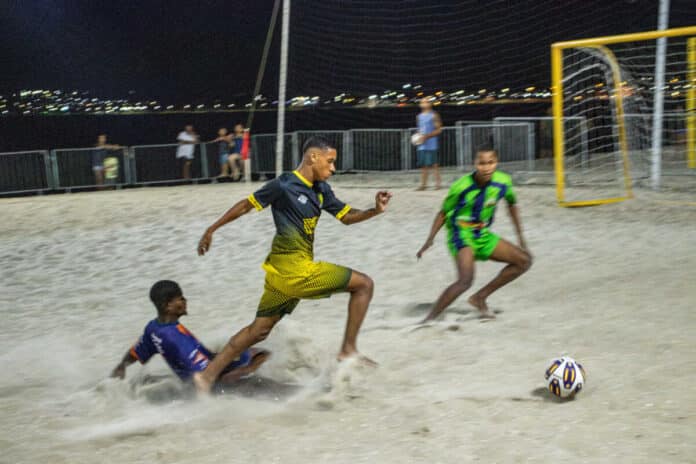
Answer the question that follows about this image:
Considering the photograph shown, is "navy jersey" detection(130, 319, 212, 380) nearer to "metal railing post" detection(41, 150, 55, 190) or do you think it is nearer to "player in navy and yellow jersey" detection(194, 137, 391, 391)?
"player in navy and yellow jersey" detection(194, 137, 391, 391)

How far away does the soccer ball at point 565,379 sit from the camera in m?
4.20

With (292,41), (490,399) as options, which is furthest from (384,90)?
(490,399)

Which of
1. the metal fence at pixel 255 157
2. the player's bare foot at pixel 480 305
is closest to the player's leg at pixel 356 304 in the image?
the player's bare foot at pixel 480 305

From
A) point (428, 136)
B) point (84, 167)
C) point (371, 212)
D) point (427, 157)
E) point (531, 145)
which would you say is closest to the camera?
point (371, 212)

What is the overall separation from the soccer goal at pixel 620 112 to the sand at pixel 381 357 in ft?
9.95

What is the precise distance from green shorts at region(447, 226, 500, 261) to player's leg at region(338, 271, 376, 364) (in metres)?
1.60

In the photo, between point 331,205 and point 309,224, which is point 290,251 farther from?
point 331,205

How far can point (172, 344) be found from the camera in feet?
15.0

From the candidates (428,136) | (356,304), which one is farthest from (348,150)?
(356,304)

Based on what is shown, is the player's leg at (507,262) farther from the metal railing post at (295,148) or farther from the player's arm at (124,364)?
the metal railing post at (295,148)

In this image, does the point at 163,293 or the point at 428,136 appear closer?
the point at 163,293

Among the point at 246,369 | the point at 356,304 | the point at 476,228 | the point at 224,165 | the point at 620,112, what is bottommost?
the point at 246,369

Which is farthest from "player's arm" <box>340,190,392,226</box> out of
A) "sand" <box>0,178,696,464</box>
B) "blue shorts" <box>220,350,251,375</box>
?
"blue shorts" <box>220,350,251,375</box>

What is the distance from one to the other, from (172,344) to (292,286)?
2.70 feet
